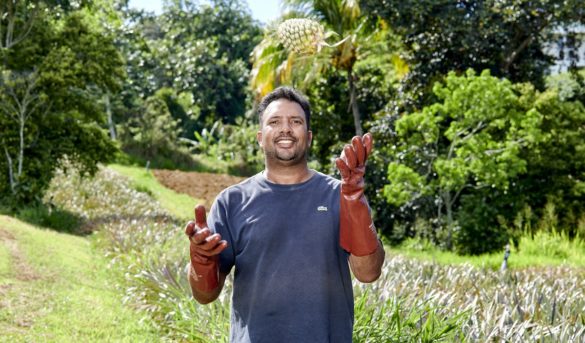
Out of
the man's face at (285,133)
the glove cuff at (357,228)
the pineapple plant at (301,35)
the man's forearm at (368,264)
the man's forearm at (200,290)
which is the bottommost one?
the man's forearm at (200,290)

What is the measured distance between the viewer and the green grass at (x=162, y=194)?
21.5 m

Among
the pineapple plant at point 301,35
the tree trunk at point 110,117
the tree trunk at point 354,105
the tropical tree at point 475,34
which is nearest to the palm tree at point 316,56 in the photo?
the tree trunk at point 354,105

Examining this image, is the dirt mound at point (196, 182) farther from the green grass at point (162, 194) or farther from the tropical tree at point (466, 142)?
the tropical tree at point (466, 142)

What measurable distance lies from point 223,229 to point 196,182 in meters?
24.9

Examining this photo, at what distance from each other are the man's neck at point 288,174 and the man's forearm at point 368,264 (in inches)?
15.7

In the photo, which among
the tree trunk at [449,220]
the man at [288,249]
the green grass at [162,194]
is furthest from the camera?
the green grass at [162,194]

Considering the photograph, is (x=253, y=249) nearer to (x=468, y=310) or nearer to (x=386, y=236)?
(x=468, y=310)

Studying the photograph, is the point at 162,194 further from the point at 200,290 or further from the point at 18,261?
the point at 200,290


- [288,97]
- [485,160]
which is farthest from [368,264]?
[485,160]

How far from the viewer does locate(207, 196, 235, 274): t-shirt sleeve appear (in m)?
Result: 3.00

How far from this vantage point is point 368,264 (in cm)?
285

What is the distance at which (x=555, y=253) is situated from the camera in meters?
14.5

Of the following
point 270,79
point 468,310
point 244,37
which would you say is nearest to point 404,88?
point 270,79

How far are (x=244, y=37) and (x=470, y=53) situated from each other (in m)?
25.6
